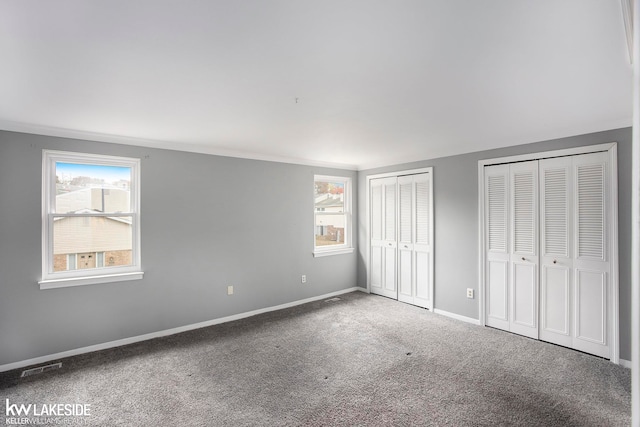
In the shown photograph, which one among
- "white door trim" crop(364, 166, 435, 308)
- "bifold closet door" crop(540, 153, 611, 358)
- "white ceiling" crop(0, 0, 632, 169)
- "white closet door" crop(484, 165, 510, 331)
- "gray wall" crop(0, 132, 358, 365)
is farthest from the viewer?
"white door trim" crop(364, 166, 435, 308)

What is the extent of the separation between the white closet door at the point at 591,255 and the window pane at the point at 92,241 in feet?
16.7

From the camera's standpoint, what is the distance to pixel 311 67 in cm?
184

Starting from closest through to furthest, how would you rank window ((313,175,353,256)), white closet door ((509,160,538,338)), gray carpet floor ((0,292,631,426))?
gray carpet floor ((0,292,631,426)) < white closet door ((509,160,538,338)) < window ((313,175,353,256))

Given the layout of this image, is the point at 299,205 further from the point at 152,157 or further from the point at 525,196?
the point at 525,196

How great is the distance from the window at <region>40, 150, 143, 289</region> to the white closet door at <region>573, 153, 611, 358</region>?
4953 millimetres

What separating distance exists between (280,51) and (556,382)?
11.5 ft

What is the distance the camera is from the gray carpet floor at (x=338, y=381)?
2.29 meters

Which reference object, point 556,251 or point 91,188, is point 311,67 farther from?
point 556,251

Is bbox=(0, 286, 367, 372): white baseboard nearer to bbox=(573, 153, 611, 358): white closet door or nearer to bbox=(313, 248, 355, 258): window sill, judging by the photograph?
bbox=(313, 248, 355, 258): window sill

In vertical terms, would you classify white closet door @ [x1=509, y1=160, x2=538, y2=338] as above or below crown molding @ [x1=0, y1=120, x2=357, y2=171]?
below

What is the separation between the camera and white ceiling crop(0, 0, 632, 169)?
1350 millimetres

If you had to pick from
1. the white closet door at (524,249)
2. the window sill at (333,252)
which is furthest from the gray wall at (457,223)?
the window sill at (333,252)

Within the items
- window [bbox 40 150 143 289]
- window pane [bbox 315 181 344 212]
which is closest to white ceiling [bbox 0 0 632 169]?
window [bbox 40 150 143 289]

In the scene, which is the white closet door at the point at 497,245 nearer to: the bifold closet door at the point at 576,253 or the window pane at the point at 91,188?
the bifold closet door at the point at 576,253
